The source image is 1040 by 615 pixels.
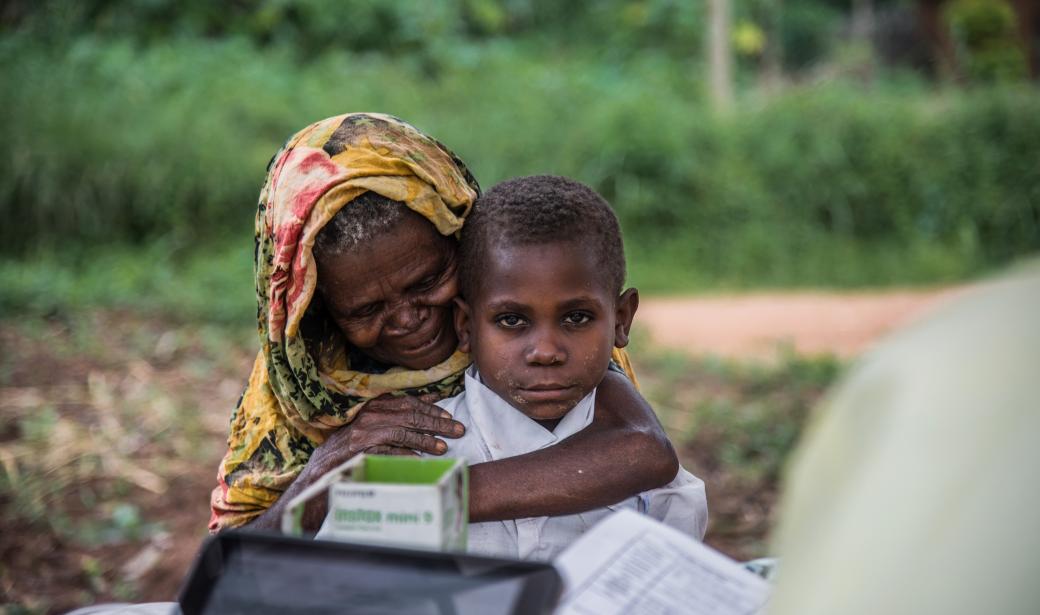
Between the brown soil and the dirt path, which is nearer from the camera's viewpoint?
the brown soil

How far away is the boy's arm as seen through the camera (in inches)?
69.0

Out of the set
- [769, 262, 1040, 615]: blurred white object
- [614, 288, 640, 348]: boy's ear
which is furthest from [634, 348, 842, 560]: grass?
[769, 262, 1040, 615]: blurred white object

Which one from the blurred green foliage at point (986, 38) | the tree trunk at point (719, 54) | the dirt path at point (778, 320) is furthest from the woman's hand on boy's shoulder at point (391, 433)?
the blurred green foliage at point (986, 38)

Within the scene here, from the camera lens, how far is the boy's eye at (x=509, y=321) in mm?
1920

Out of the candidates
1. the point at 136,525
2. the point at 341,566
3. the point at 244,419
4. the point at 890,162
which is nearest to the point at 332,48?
the point at 890,162

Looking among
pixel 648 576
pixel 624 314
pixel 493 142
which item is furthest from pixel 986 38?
pixel 648 576

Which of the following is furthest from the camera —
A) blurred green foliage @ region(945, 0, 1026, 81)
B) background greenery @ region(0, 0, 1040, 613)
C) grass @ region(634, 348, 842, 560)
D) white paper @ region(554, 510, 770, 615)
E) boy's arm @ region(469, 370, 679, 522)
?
blurred green foliage @ region(945, 0, 1026, 81)

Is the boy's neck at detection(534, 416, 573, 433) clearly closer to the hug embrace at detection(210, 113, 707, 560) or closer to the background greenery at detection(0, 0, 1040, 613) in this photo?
the hug embrace at detection(210, 113, 707, 560)

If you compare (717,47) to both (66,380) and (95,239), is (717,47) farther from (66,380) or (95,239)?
(66,380)

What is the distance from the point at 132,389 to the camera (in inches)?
211

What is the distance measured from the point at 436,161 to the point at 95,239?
773 cm

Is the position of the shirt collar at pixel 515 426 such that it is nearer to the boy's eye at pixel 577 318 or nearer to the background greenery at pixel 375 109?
the boy's eye at pixel 577 318

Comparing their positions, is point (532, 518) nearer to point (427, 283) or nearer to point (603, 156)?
point (427, 283)

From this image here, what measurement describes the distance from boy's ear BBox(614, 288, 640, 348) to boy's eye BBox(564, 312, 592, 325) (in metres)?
0.12
